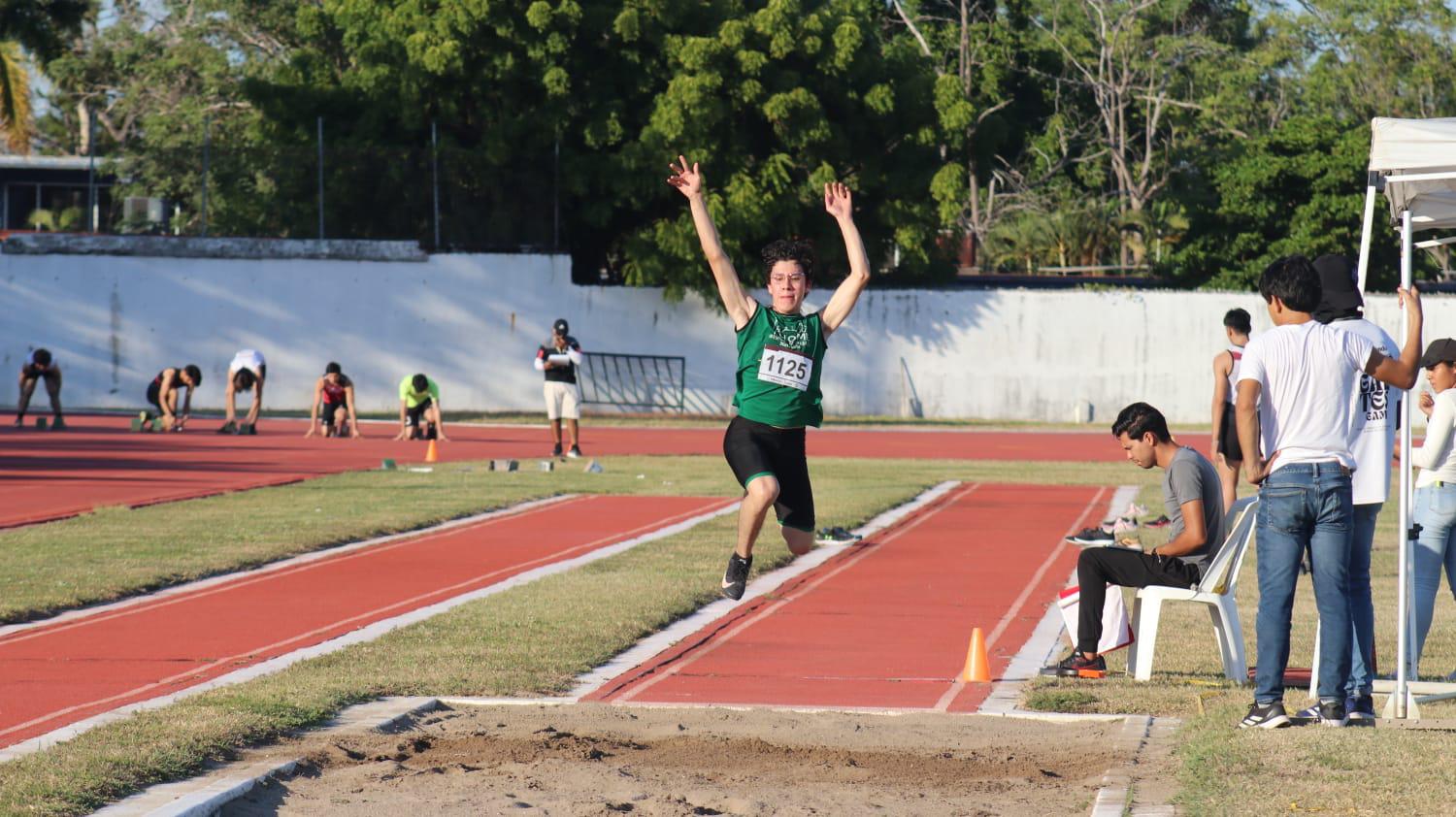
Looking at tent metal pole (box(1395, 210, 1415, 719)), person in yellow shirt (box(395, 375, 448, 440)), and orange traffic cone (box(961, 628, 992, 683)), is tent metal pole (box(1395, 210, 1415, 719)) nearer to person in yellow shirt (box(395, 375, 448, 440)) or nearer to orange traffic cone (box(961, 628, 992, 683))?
orange traffic cone (box(961, 628, 992, 683))

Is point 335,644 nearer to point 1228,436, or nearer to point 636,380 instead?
point 1228,436

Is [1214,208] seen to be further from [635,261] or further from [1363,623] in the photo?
[1363,623]

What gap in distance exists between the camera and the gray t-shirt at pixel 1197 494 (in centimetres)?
905

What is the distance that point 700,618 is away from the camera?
36.1 feet

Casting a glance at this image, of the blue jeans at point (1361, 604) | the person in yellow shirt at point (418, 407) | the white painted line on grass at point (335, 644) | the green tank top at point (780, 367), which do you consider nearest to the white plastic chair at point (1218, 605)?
the blue jeans at point (1361, 604)

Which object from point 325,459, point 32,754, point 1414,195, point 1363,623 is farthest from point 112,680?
point 325,459

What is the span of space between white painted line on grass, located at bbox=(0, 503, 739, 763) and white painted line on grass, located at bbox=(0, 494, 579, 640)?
186 cm

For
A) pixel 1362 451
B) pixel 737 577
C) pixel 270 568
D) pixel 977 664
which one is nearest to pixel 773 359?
pixel 737 577

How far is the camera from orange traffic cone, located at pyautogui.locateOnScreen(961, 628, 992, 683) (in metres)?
8.83

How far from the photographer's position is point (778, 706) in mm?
8062

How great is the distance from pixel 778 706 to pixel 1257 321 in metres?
31.3

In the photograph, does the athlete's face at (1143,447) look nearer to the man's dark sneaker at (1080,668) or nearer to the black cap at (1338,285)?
the man's dark sneaker at (1080,668)

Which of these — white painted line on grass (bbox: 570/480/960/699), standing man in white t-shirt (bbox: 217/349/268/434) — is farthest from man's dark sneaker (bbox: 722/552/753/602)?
standing man in white t-shirt (bbox: 217/349/268/434)

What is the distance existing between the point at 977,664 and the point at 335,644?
3551mm
